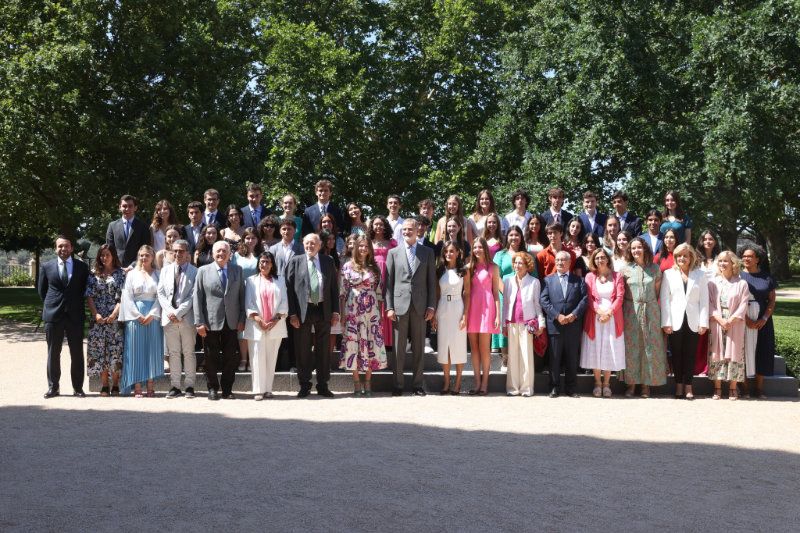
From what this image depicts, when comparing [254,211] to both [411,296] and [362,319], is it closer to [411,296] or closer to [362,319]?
[362,319]

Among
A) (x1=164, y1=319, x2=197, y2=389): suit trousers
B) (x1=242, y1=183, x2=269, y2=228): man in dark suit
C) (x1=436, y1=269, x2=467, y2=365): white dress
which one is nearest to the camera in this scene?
(x1=164, y1=319, x2=197, y2=389): suit trousers

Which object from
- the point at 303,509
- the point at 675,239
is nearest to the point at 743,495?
the point at 303,509

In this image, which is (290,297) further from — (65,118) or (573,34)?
(573,34)

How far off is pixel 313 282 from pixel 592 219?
450cm

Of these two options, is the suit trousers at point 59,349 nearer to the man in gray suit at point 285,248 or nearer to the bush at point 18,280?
the man in gray suit at point 285,248

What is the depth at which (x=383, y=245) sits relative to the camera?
10930 mm

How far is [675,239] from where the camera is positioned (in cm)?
1084

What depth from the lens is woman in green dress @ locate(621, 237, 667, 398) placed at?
33.6 feet

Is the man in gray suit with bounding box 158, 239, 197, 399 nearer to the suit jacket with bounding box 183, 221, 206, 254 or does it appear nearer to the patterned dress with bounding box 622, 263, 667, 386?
the suit jacket with bounding box 183, 221, 206, 254

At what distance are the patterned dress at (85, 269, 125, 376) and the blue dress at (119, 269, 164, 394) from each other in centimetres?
18

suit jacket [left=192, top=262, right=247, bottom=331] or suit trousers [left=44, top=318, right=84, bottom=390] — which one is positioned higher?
suit jacket [left=192, top=262, right=247, bottom=331]

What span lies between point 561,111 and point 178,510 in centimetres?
1881

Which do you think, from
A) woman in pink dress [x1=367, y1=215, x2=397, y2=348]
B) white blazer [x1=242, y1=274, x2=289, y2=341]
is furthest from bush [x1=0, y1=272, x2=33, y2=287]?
woman in pink dress [x1=367, y1=215, x2=397, y2=348]

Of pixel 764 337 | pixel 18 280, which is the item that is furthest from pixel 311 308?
pixel 18 280
